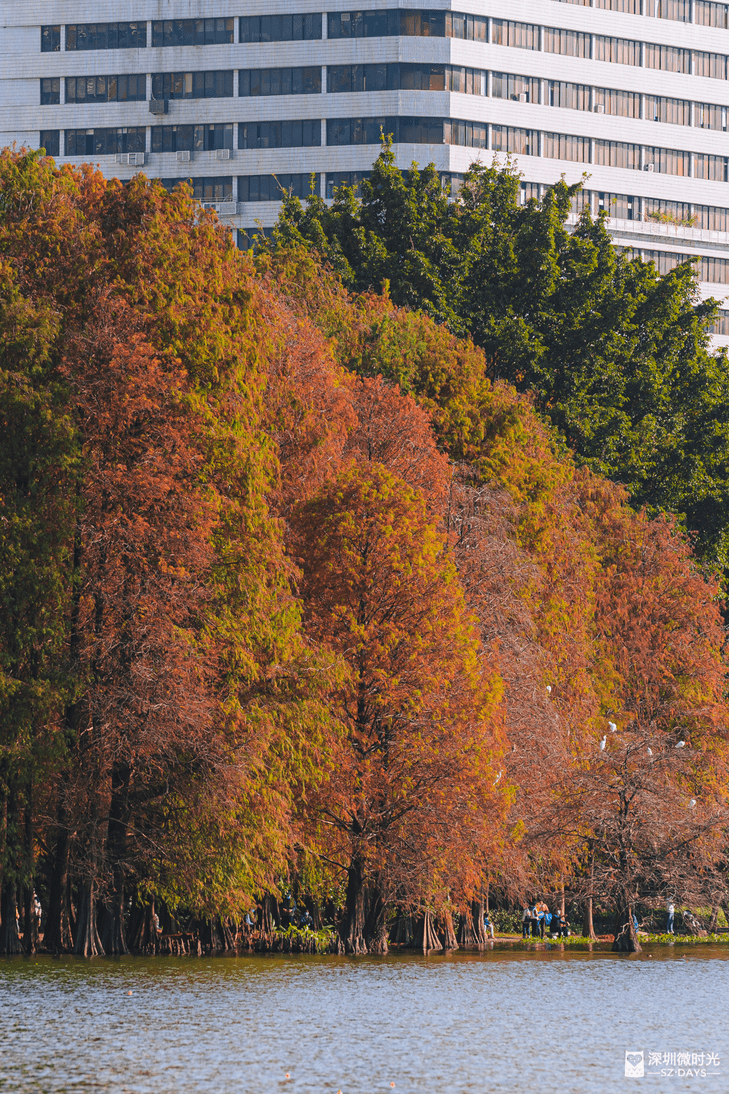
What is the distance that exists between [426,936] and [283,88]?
70.1 metres

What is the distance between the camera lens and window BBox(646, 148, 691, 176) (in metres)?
114

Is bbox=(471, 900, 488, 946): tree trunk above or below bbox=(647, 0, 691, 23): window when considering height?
below

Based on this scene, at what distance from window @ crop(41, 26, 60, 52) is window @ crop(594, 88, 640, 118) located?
36.8 metres

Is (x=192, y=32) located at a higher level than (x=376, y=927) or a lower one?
higher

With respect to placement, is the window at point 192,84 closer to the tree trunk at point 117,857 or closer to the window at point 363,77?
the window at point 363,77

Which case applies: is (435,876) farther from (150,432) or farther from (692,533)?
(692,533)

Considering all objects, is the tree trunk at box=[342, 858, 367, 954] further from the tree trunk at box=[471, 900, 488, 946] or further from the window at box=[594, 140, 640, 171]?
the window at box=[594, 140, 640, 171]

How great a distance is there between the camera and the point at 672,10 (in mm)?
114438

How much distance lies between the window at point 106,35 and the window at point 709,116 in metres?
40.0

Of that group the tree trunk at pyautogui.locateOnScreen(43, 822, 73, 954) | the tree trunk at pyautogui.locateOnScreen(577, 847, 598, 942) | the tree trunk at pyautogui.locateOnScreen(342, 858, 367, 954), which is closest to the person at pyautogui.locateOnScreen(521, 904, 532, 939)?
the tree trunk at pyautogui.locateOnScreen(577, 847, 598, 942)

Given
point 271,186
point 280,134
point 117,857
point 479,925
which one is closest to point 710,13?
point 280,134

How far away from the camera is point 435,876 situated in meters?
42.2

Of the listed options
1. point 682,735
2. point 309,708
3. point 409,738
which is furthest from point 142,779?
point 682,735

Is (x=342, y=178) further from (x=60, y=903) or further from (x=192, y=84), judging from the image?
(x=60, y=903)
